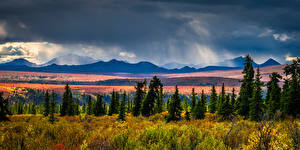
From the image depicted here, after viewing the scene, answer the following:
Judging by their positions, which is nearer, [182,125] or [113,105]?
[182,125]

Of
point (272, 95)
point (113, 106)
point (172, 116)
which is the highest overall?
point (272, 95)

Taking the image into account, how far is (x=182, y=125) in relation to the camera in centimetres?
1082

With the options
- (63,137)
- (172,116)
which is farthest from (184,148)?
(172,116)

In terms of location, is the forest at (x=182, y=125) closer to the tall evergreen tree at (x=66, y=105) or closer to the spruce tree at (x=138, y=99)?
the spruce tree at (x=138, y=99)

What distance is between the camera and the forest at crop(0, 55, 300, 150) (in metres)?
5.77

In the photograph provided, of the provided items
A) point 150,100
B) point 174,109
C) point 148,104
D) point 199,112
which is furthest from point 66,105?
point 174,109

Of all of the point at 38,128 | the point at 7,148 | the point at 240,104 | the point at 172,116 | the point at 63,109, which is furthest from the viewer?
the point at 63,109

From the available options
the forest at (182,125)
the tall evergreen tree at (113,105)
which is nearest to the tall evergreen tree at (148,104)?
the forest at (182,125)

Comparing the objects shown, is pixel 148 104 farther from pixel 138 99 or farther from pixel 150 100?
pixel 138 99

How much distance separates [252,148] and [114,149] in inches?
149

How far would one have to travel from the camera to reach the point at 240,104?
27484 mm

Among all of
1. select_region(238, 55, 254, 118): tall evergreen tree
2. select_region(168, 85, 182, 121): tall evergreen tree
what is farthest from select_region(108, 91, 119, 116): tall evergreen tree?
select_region(238, 55, 254, 118): tall evergreen tree

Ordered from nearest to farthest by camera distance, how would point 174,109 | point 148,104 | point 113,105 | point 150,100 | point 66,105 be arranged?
point 174,109
point 148,104
point 150,100
point 66,105
point 113,105

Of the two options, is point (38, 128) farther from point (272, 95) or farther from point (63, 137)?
point (272, 95)
